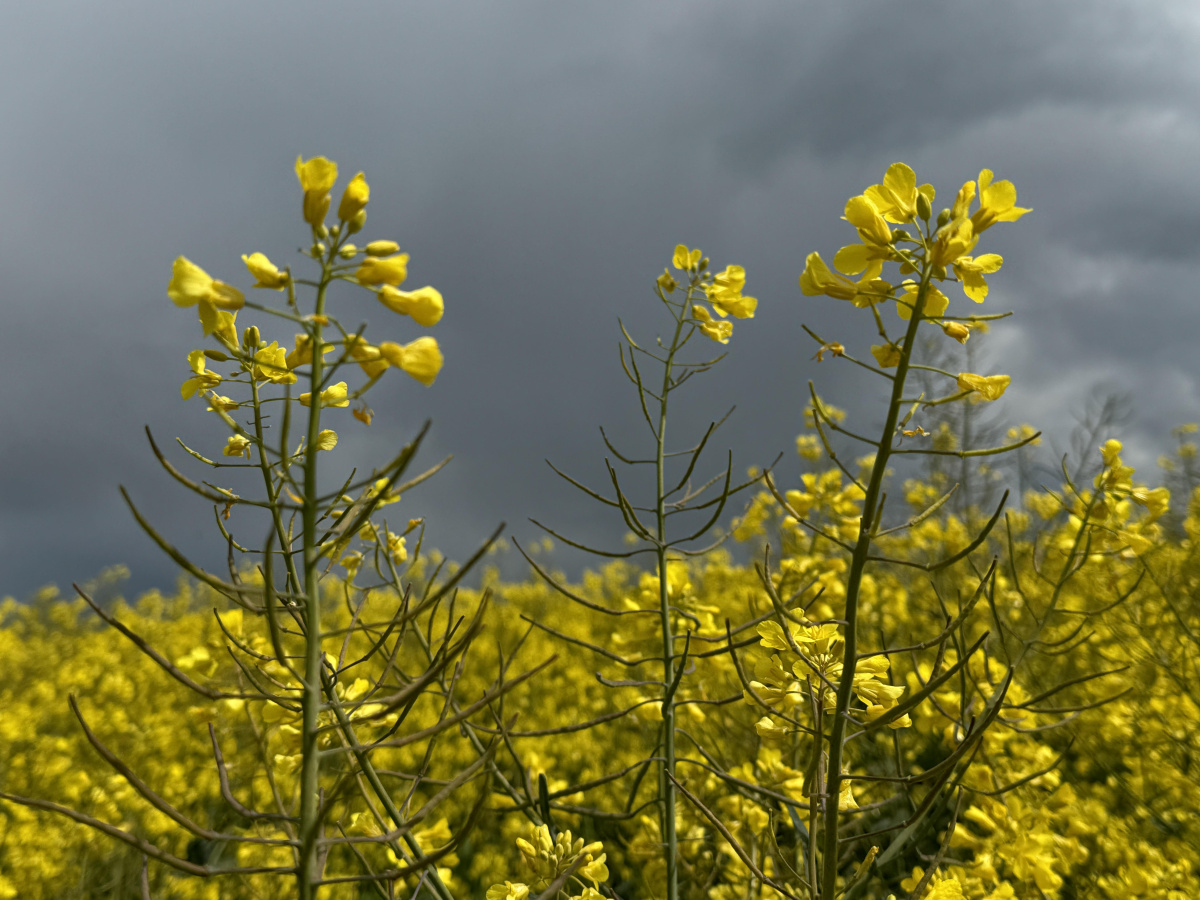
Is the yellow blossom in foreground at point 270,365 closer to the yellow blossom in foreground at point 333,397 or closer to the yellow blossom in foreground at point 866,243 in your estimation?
the yellow blossom in foreground at point 333,397

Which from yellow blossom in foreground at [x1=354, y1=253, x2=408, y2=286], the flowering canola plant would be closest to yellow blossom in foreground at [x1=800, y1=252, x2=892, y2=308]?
the flowering canola plant

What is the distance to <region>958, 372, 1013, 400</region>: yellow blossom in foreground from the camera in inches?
50.1

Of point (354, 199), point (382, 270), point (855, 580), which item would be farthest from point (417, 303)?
point (855, 580)

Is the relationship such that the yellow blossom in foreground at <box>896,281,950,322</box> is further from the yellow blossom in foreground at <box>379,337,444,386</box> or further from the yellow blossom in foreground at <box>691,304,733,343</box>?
the yellow blossom in foreground at <box>691,304,733,343</box>

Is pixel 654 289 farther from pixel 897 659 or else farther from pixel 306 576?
pixel 897 659

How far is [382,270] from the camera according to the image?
113 centimetres

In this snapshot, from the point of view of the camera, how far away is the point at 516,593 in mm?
13500

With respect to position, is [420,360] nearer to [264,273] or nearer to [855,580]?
[264,273]

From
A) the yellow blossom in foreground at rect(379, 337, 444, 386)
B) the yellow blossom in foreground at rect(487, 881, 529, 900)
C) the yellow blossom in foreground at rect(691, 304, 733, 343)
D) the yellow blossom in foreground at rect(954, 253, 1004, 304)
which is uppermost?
the yellow blossom in foreground at rect(691, 304, 733, 343)

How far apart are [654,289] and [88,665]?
852 centimetres

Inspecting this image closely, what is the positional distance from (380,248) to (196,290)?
0.30 meters

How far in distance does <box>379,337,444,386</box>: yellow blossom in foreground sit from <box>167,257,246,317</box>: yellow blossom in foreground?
26 cm

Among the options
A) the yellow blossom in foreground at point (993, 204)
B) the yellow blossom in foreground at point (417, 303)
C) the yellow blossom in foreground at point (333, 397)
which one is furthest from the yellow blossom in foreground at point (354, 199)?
the yellow blossom in foreground at point (993, 204)

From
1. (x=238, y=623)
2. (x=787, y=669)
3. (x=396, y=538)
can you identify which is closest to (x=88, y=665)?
(x=238, y=623)
